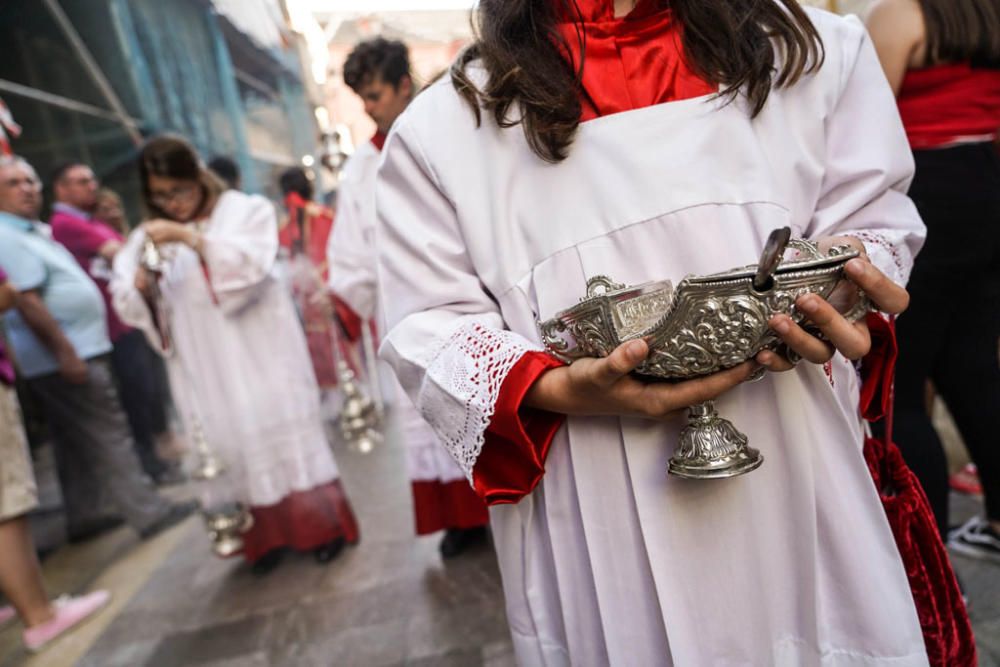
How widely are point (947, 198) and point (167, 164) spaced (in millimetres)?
2770

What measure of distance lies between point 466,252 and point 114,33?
383cm

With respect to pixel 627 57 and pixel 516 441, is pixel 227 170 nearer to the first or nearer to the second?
pixel 627 57

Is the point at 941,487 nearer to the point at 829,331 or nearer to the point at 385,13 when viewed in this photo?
the point at 829,331

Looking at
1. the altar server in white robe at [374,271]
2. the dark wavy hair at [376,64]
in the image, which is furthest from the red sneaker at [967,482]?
the dark wavy hair at [376,64]

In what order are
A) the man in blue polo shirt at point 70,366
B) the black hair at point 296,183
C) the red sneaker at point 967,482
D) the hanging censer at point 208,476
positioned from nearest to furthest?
the red sneaker at point 967,482 → the hanging censer at point 208,476 → the man in blue polo shirt at point 70,366 → the black hair at point 296,183

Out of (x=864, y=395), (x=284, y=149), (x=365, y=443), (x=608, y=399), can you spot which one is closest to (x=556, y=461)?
(x=608, y=399)

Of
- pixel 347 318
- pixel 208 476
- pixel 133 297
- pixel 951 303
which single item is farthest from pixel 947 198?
pixel 133 297

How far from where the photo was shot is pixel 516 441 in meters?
0.85

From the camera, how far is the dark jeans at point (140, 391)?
165 inches

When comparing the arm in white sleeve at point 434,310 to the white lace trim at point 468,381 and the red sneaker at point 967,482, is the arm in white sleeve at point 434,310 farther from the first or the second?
the red sneaker at point 967,482

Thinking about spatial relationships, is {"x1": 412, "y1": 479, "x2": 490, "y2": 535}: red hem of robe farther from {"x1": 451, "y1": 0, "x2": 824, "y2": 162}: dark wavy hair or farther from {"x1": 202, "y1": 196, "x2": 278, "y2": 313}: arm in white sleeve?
{"x1": 451, "y1": 0, "x2": 824, "y2": 162}: dark wavy hair

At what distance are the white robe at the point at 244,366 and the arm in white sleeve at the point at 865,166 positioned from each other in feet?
7.74

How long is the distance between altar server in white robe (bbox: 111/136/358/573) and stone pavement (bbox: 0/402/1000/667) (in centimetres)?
23

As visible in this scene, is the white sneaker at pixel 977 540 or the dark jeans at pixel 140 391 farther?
the dark jeans at pixel 140 391
